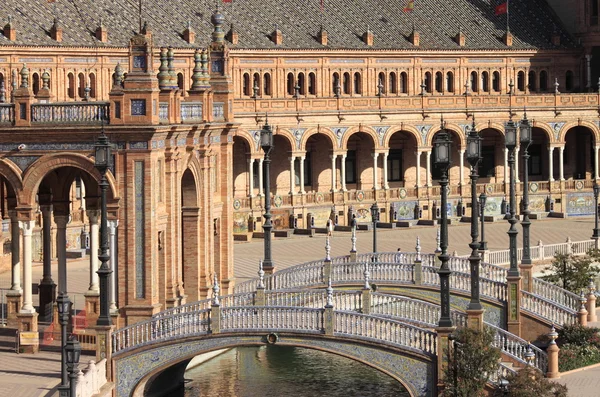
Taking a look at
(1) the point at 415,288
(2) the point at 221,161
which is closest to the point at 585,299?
(1) the point at 415,288

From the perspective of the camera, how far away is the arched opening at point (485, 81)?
350 feet

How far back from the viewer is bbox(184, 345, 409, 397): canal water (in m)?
54.9

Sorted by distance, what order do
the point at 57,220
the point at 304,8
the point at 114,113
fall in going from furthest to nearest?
the point at 304,8 → the point at 57,220 → the point at 114,113

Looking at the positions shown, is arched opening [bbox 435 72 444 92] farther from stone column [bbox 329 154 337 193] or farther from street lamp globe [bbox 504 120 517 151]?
street lamp globe [bbox 504 120 517 151]

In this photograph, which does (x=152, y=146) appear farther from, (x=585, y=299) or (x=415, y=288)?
(x=585, y=299)

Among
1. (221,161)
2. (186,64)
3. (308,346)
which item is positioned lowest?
(308,346)

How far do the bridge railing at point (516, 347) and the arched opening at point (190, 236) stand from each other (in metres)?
9.39

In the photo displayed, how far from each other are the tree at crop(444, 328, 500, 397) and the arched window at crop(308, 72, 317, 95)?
54.8 metres

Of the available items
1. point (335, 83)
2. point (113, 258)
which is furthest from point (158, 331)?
point (335, 83)

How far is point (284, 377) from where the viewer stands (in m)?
57.4

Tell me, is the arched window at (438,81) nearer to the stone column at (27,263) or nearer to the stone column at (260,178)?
the stone column at (260,178)

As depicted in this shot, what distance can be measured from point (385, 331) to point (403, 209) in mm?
49314

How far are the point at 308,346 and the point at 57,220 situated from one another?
35.5ft

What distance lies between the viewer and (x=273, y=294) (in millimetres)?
51781
